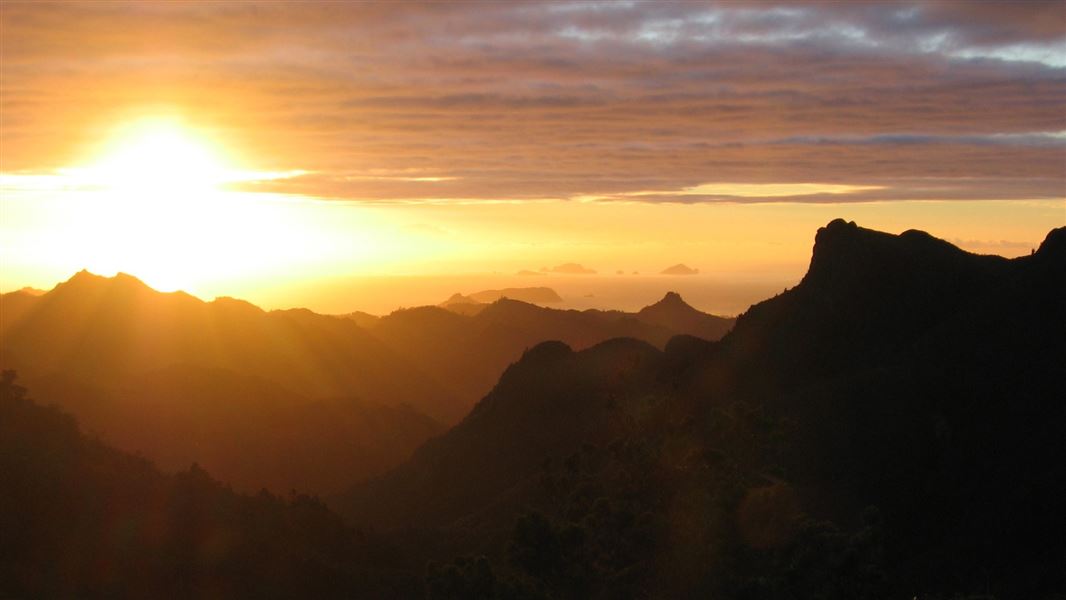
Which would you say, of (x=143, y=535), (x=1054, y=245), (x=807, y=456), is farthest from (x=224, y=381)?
(x=1054, y=245)

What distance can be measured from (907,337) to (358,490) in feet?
178

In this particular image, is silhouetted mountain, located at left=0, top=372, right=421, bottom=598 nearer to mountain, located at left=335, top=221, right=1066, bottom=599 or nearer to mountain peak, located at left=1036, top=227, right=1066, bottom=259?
mountain, located at left=335, top=221, right=1066, bottom=599

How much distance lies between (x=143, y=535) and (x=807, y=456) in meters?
37.1

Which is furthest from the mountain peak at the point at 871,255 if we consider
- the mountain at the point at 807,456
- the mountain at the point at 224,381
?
the mountain at the point at 224,381

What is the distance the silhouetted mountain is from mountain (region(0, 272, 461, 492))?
140ft

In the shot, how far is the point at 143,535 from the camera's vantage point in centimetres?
5553

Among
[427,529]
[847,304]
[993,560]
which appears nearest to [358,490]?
[427,529]

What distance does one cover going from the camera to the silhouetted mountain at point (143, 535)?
5116 centimetres

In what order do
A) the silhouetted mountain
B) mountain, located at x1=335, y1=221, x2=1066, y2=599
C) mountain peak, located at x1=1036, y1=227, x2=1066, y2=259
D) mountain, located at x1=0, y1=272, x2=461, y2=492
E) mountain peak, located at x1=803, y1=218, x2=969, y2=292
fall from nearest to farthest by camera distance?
mountain, located at x1=335, y1=221, x2=1066, y2=599, the silhouetted mountain, mountain peak, located at x1=1036, y1=227, x2=1066, y2=259, mountain peak, located at x1=803, y1=218, x2=969, y2=292, mountain, located at x1=0, y1=272, x2=461, y2=492

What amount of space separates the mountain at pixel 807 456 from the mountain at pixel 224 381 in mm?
21378

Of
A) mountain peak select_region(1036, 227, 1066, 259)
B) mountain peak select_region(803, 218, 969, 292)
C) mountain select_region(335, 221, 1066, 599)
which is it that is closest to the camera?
mountain select_region(335, 221, 1066, 599)

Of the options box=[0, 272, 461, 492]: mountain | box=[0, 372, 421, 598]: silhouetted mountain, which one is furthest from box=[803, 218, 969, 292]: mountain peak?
box=[0, 272, 461, 492]: mountain

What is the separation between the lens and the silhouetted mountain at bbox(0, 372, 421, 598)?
51156 mm

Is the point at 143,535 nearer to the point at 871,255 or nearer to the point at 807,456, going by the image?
the point at 807,456
